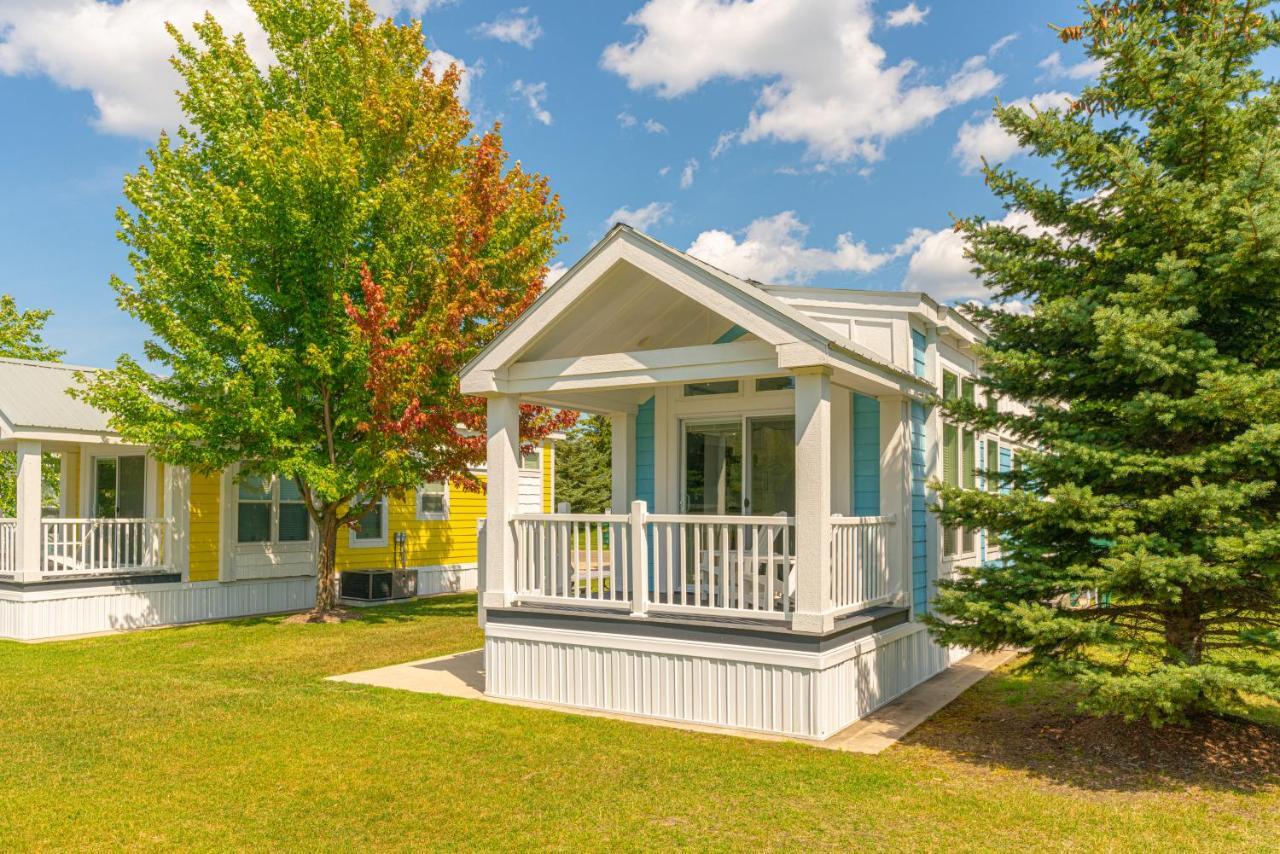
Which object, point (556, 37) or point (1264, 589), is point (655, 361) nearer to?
point (1264, 589)

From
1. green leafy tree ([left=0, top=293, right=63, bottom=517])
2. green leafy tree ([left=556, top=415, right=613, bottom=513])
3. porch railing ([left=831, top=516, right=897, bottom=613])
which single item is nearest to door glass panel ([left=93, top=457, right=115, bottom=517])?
green leafy tree ([left=0, top=293, right=63, bottom=517])

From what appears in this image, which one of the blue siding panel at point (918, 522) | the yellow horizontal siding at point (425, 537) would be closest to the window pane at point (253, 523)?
the yellow horizontal siding at point (425, 537)

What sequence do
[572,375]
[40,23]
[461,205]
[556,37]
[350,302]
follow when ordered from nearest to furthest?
1. [572,375]
2. [350,302]
3. [461,205]
4. [40,23]
5. [556,37]

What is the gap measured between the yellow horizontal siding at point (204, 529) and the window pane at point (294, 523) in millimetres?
1212

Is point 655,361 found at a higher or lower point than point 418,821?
higher

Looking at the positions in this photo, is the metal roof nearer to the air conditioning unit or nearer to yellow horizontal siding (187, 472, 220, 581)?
yellow horizontal siding (187, 472, 220, 581)

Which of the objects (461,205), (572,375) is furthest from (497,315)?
(572,375)

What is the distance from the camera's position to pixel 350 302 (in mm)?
12242

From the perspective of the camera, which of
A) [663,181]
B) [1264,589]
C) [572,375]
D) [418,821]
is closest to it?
[418,821]

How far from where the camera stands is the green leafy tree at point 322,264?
1221 cm

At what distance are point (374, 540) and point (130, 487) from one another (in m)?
4.26

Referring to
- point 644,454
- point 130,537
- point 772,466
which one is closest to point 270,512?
point 130,537

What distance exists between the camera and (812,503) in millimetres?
6836

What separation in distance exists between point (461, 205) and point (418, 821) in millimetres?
9793
